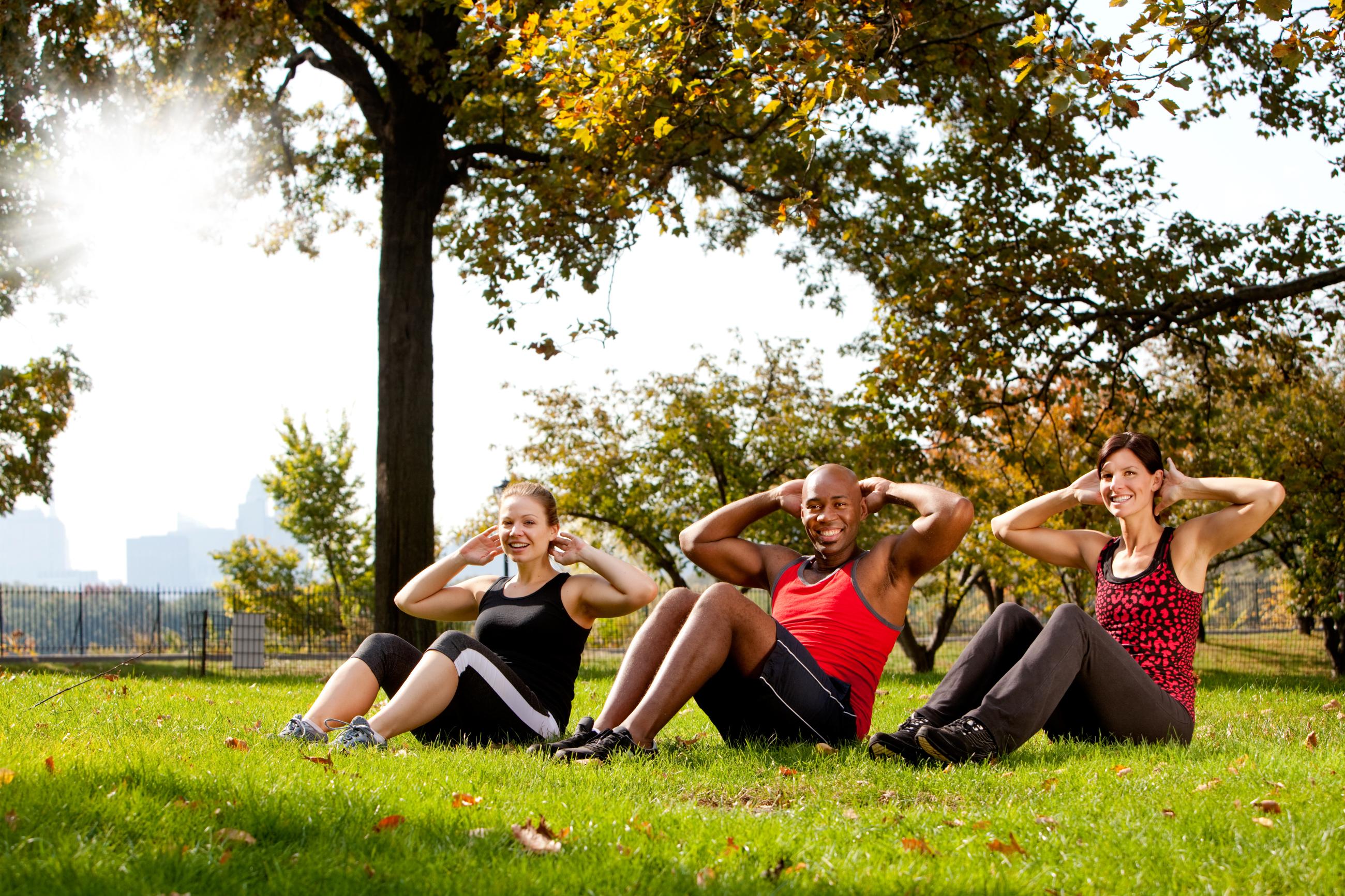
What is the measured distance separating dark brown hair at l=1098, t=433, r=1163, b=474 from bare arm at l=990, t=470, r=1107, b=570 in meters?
0.27

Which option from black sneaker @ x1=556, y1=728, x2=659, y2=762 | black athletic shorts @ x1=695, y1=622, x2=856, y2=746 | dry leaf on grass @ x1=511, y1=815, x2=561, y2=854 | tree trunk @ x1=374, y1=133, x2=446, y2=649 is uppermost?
tree trunk @ x1=374, y1=133, x2=446, y2=649

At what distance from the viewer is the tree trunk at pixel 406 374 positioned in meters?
13.8

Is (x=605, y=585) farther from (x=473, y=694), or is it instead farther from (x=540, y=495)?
(x=473, y=694)

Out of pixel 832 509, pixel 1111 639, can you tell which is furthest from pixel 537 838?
pixel 1111 639

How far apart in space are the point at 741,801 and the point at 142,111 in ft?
47.7

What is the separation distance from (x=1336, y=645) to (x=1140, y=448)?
1800 cm

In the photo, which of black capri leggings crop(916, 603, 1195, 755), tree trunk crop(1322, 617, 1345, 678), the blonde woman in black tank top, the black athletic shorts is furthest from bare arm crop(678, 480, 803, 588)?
tree trunk crop(1322, 617, 1345, 678)

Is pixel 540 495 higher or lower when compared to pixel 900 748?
higher

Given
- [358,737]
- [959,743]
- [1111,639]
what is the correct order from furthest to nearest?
[358,737]
[1111,639]
[959,743]

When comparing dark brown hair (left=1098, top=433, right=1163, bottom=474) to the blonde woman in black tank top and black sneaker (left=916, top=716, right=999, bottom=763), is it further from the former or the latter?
the blonde woman in black tank top

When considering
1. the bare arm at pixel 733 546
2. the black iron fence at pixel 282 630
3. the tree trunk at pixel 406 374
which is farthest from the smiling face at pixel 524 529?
the black iron fence at pixel 282 630

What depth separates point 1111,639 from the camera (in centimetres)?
489

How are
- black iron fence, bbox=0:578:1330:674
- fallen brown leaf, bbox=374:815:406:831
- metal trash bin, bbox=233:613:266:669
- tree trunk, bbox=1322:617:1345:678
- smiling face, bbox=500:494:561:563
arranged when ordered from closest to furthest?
1. fallen brown leaf, bbox=374:815:406:831
2. smiling face, bbox=500:494:561:563
3. metal trash bin, bbox=233:613:266:669
4. tree trunk, bbox=1322:617:1345:678
5. black iron fence, bbox=0:578:1330:674

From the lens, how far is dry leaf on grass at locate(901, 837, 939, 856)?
3416 millimetres
